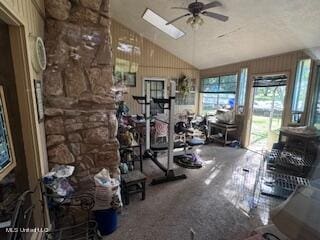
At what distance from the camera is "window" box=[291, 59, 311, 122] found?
12.1 feet

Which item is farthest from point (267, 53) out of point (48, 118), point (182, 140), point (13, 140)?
point (13, 140)

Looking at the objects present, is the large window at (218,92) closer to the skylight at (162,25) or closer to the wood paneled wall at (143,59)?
the wood paneled wall at (143,59)

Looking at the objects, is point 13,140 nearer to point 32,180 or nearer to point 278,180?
point 32,180

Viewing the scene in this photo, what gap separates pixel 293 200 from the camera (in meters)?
1.26

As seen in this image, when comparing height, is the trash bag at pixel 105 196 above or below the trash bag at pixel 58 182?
below

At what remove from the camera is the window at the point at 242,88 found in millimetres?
5207

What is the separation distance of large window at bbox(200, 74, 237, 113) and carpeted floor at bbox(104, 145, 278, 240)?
9.76 feet

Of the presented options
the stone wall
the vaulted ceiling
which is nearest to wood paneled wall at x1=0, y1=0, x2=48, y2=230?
the stone wall

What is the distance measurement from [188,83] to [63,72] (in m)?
5.58

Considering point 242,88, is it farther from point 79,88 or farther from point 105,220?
point 105,220

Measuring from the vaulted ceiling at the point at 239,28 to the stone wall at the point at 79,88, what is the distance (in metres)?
2.25

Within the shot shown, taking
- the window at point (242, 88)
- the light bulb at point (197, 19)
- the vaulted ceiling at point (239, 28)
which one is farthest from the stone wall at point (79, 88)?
the window at point (242, 88)

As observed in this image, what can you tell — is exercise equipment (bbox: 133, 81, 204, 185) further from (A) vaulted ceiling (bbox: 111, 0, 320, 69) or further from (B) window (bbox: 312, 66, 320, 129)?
(B) window (bbox: 312, 66, 320, 129)

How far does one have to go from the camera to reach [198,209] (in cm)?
246
